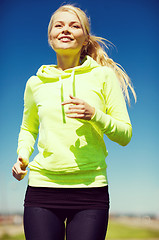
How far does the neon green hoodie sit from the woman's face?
6.3 inches

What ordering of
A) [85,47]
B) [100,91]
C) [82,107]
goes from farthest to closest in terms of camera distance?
1. [85,47]
2. [100,91]
3. [82,107]

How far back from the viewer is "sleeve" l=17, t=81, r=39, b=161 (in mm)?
2426

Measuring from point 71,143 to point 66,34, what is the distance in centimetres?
83

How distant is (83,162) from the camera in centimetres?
208

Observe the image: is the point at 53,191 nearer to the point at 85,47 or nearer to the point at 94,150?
the point at 94,150

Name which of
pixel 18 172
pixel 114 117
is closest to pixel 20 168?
pixel 18 172

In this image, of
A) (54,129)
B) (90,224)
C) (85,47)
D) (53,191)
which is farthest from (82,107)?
(85,47)

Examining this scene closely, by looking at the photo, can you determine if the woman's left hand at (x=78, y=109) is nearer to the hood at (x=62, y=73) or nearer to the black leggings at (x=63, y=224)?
the hood at (x=62, y=73)

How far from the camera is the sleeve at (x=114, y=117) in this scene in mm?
2082

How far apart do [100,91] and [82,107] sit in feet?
1.30

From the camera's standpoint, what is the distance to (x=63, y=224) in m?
2.11

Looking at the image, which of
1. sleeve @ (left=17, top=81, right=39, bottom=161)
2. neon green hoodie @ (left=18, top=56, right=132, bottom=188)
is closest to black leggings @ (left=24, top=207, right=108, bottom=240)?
neon green hoodie @ (left=18, top=56, right=132, bottom=188)

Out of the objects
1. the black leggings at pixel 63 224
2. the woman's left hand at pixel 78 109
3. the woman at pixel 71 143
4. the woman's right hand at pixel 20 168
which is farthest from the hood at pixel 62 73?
the black leggings at pixel 63 224

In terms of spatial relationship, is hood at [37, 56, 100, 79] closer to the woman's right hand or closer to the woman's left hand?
the woman's left hand
